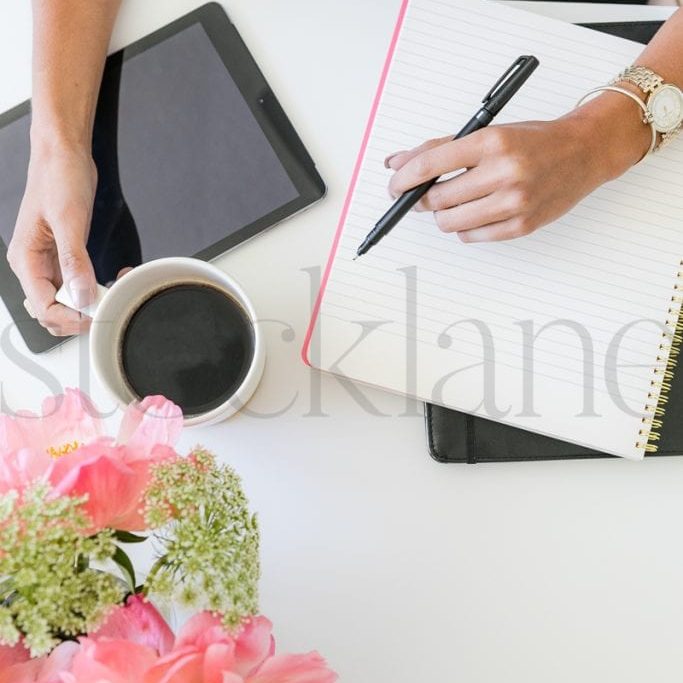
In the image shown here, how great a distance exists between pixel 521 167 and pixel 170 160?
11.8 inches

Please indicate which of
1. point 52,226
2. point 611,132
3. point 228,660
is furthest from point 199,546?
point 611,132

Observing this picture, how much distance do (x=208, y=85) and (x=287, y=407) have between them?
0.29 meters

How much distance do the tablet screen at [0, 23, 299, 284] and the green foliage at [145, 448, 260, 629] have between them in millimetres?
315

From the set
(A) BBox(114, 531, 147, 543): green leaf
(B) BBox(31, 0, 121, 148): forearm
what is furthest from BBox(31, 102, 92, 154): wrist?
(A) BBox(114, 531, 147, 543): green leaf

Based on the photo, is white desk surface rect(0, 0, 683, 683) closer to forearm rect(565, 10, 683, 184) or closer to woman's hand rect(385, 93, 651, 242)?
woman's hand rect(385, 93, 651, 242)

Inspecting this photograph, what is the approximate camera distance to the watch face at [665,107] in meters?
0.59

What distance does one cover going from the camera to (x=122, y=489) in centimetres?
32

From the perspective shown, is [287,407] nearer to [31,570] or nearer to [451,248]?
[451,248]

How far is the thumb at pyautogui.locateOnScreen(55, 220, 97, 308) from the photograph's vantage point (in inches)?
20.4

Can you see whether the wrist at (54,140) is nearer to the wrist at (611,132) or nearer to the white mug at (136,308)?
the white mug at (136,308)

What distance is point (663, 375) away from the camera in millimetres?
597

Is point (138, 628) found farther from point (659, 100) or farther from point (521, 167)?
point (659, 100)

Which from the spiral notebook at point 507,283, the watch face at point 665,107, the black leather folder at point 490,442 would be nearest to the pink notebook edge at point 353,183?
the spiral notebook at point 507,283

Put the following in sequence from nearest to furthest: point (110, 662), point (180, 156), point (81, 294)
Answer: point (110, 662)
point (81, 294)
point (180, 156)
